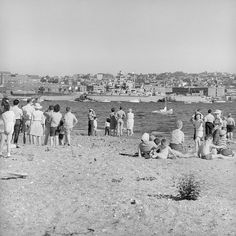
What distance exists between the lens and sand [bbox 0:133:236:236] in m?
8.80

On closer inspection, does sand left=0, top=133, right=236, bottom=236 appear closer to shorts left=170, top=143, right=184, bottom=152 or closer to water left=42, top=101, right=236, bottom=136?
shorts left=170, top=143, right=184, bottom=152

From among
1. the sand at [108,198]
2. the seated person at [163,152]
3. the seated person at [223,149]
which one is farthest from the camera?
the seated person at [223,149]

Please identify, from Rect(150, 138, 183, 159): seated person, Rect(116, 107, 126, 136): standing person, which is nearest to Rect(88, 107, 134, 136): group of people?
Rect(116, 107, 126, 136): standing person

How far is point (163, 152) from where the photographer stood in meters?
16.1

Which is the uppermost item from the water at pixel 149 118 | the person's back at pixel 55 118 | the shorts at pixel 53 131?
the person's back at pixel 55 118

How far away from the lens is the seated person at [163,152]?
16016 mm

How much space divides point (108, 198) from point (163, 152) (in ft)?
19.3

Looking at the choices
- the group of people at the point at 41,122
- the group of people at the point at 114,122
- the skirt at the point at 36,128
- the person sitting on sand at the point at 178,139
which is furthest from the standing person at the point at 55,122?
the group of people at the point at 114,122

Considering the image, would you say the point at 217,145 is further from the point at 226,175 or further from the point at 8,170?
the point at 8,170

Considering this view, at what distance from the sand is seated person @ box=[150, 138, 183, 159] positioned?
821mm

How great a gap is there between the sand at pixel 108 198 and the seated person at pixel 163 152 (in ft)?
2.69

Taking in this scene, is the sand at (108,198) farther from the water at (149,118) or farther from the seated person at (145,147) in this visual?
the water at (149,118)

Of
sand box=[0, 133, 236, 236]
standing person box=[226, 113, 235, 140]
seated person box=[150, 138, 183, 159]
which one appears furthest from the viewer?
standing person box=[226, 113, 235, 140]

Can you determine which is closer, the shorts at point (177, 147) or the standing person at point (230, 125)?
the shorts at point (177, 147)
